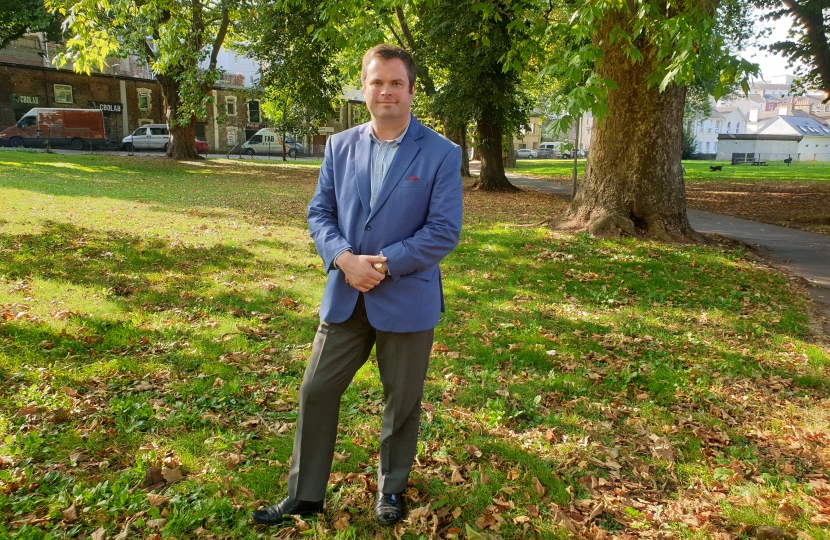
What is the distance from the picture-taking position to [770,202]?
20.0m

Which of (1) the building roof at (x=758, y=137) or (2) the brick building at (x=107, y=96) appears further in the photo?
(1) the building roof at (x=758, y=137)

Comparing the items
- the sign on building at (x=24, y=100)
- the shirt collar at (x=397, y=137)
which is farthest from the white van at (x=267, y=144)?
the shirt collar at (x=397, y=137)

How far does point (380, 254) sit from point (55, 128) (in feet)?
139

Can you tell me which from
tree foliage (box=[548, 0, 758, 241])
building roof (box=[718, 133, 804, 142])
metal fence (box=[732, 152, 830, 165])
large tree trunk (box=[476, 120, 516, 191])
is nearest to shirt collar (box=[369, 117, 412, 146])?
tree foliage (box=[548, 0, 758, 241])

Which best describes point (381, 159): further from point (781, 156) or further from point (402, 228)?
point (781, 156)

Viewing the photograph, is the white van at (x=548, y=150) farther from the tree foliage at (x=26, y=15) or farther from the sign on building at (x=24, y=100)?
the tree foliage at (x=26, y=15)

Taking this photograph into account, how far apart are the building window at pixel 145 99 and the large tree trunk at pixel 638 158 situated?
46431 millimetres

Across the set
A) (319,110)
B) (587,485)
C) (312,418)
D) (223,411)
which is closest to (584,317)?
(587,485)

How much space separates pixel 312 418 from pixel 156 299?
4.47m

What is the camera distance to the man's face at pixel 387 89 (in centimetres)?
283

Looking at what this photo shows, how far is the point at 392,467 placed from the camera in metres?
3.28

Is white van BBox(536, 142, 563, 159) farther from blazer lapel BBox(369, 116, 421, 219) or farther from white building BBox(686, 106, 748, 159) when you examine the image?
blazer lapel BBox(369, 116, 421, 219)

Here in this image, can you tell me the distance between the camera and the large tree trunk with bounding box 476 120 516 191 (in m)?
21.5

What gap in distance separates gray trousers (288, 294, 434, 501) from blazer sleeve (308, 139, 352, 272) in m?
0.29
